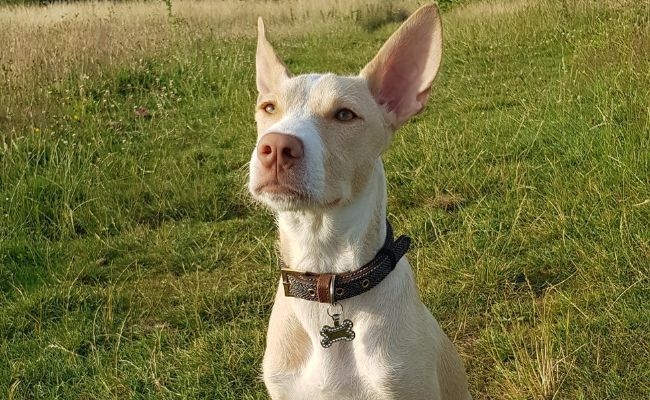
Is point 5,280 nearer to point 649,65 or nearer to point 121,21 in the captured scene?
point 649,65

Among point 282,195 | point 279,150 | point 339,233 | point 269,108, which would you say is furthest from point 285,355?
point 269,108

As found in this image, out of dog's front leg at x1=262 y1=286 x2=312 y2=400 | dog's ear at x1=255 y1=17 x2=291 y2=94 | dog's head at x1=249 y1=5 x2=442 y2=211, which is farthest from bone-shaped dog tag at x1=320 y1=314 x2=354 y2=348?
dog's ear at x1=255 y1=17 x2=291 y2=94

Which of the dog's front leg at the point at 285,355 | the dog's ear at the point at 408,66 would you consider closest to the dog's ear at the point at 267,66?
the dog's ear at the point at 408,66

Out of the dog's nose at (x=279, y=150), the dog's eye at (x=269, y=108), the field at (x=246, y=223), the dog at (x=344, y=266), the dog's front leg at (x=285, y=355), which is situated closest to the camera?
Result: the dog's nose at (x=279, y=150)

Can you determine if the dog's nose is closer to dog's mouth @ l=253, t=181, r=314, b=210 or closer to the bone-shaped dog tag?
dog's mouth @ l=253, t=181, r=314, b=210

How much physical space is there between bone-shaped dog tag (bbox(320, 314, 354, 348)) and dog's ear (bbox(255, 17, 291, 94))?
1051mm

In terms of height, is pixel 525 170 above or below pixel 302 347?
below

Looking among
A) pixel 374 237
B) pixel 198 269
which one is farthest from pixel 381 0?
pixel 374 237

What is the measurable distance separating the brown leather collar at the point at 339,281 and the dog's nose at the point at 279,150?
507mm

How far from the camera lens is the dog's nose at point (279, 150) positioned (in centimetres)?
238

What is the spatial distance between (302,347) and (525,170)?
330cm

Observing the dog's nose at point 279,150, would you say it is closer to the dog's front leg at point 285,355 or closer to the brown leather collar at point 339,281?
the brown leather collar at point 339,281

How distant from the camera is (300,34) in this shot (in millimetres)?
15273

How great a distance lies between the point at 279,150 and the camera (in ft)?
7.85
